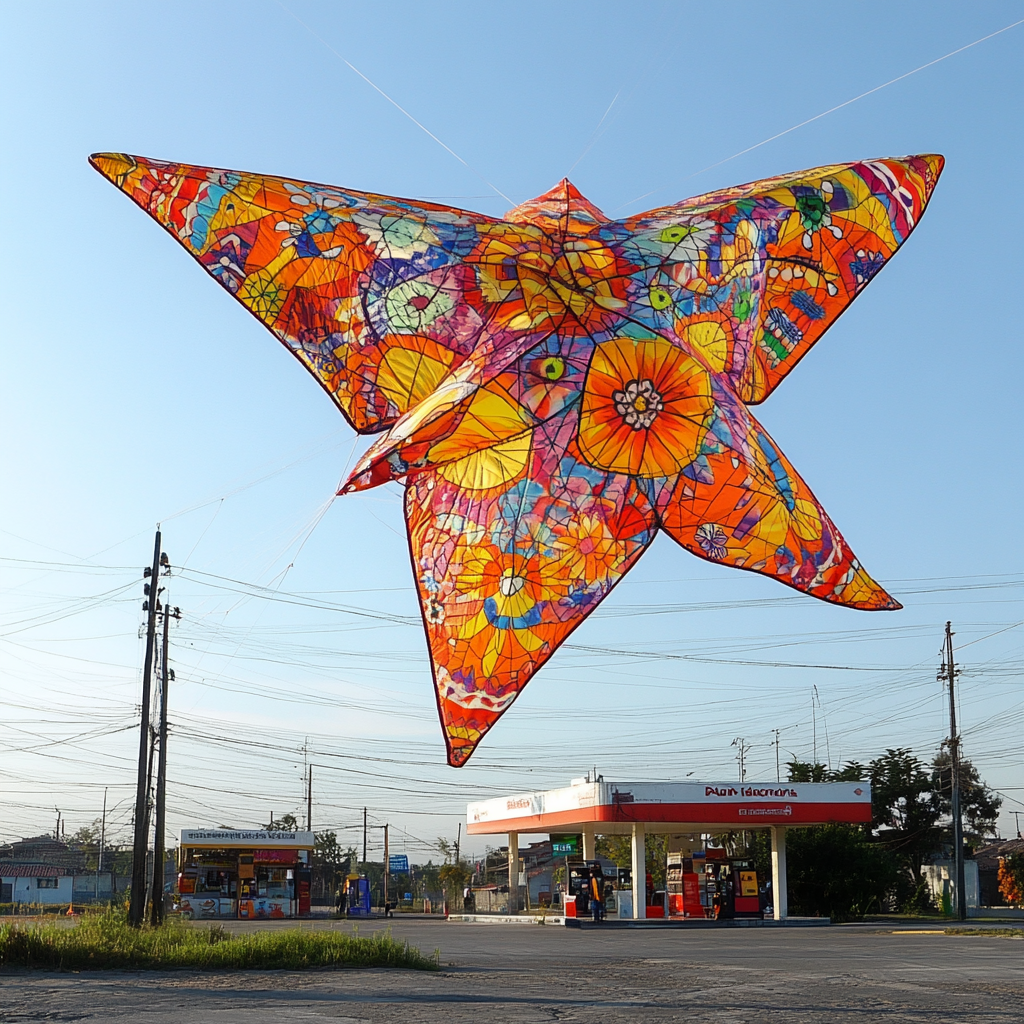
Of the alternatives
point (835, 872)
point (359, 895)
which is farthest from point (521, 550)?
point (359, 895)

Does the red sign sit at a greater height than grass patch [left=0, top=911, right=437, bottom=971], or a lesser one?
lesser

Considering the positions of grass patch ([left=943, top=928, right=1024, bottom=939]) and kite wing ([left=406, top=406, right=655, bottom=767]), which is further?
grass patch ([left=943, top=928, right=1024, bottom=939])

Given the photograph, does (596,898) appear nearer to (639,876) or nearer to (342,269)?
(639,876)

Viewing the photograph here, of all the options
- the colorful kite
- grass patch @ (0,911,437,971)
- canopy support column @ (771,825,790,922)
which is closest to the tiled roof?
canopy support column @ (771,825,790,922)

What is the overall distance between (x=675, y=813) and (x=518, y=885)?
473 inches

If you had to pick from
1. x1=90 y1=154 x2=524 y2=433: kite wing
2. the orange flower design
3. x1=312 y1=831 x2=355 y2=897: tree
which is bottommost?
x1=312 y1=831 x2=355 y2=897: tree

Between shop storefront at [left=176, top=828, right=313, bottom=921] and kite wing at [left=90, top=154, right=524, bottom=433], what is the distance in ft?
145

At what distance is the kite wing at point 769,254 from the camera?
708 centimetres

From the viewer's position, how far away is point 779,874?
4297 centimetres

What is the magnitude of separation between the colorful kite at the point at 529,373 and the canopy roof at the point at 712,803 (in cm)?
3530

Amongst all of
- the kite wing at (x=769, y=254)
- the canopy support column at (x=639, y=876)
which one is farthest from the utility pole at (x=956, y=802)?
the kite wing at (x=769, y=254)

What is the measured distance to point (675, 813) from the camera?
137 ft

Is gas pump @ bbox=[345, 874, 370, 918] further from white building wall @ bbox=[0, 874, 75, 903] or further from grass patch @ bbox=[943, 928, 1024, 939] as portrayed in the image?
white building wall @ bbox=[0, 874, 75, 903]

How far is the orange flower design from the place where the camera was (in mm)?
6883
